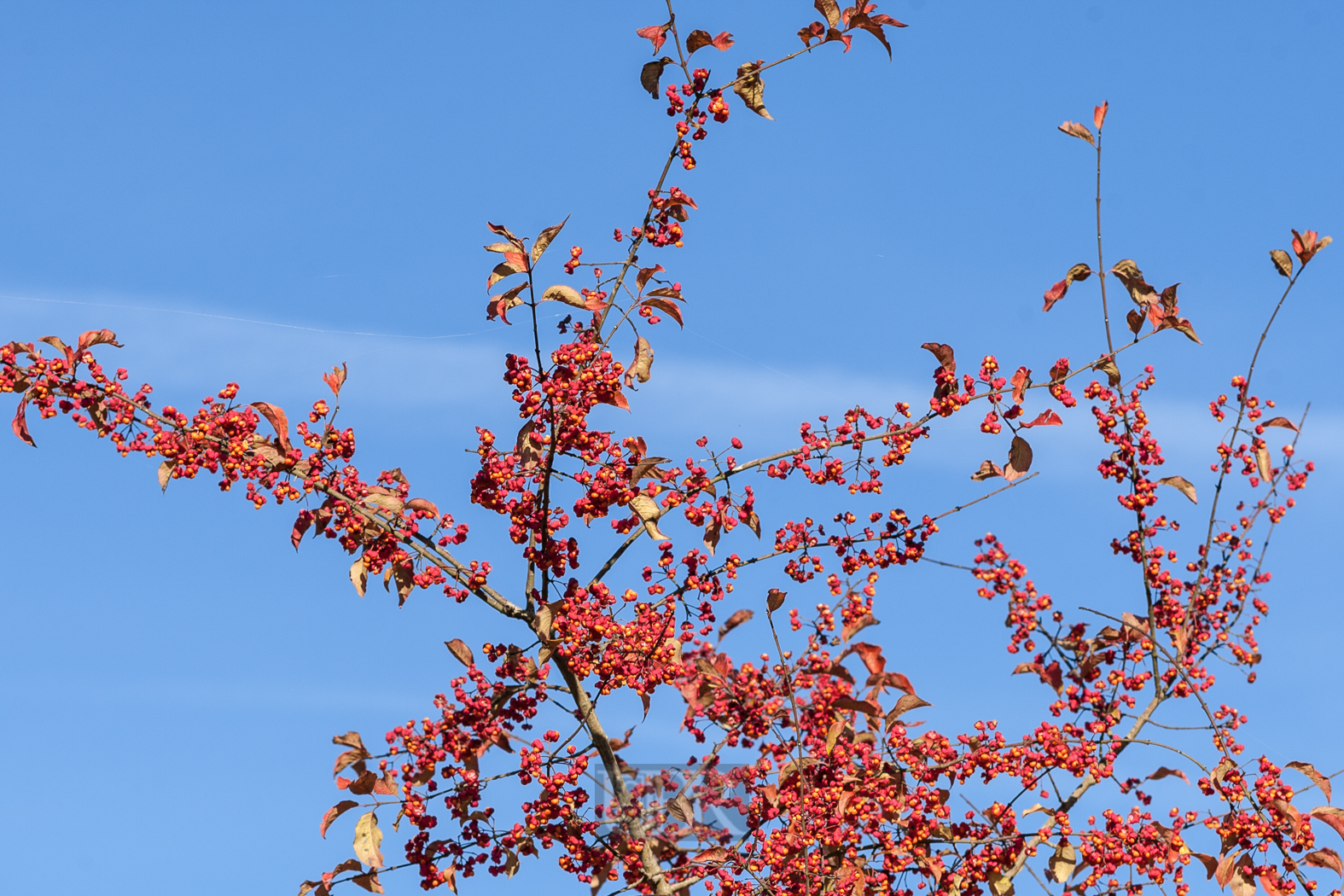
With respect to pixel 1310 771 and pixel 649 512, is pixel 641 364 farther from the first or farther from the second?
pixel 1310 771

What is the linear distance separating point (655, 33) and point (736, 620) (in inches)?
104

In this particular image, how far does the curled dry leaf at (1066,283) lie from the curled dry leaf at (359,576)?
2950 mm

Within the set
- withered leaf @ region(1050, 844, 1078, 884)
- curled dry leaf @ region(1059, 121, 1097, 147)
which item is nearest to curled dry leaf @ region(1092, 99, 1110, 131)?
curled dry leaf @ region(1059, 121, 1097, 147)

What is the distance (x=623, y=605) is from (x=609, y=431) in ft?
2.27

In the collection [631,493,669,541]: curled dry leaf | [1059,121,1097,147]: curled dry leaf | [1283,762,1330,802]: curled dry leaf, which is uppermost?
[1059,121,1097,147]: curled dry leaf

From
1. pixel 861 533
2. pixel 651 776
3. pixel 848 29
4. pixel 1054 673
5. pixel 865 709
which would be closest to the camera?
pixel 848 29

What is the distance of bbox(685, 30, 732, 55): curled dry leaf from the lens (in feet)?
15.3

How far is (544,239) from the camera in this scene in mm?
4473

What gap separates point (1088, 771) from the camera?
5227 millimetres

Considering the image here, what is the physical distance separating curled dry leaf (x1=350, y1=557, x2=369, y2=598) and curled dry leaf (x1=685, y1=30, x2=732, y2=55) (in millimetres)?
2318

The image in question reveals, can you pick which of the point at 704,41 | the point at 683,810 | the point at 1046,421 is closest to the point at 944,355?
the point at 1046,421

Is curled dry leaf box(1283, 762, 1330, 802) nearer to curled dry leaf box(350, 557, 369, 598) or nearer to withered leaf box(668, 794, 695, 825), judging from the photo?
withered leaf box(668, 794, 695, 825)

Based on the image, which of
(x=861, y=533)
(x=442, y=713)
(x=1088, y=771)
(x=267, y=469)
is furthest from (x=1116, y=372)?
(x=267, y=469)

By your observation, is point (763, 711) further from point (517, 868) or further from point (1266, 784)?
point (1266, 784)
